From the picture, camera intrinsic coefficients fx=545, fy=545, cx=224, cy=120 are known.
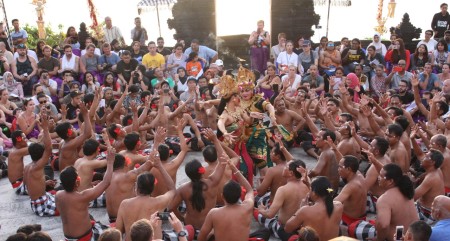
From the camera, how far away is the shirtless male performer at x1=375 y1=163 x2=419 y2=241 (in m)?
5.06

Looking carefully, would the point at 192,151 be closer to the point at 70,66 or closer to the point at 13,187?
the point at 13,187

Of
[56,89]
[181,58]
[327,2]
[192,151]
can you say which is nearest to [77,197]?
[192,151]

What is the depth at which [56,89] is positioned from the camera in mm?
11453

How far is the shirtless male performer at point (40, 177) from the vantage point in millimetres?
6305

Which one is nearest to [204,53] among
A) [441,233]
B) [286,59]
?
[286,59]

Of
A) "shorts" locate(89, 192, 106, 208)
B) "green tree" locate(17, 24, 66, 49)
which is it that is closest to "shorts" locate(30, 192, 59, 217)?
"shorts" locate(89, 192, 106, 208)

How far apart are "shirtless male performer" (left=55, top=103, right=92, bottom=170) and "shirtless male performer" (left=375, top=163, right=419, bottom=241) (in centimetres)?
383

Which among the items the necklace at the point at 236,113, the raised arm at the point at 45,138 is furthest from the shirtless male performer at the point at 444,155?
the raised arm at the point at 45,138

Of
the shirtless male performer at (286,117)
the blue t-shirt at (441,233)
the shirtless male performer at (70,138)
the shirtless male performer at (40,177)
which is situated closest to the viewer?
the blue t-shirt at (441,233)

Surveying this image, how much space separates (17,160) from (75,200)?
2.28 metres

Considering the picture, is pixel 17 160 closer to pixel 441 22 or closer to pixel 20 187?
pixel 20 187

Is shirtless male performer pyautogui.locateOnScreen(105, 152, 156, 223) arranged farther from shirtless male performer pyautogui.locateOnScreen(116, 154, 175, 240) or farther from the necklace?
the necklace

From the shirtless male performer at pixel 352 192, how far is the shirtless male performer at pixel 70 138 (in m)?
3.32

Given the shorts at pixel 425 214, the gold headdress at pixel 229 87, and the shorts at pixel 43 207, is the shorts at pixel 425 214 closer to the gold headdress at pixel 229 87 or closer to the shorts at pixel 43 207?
the gold headdress at pixel 229 87
